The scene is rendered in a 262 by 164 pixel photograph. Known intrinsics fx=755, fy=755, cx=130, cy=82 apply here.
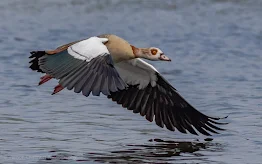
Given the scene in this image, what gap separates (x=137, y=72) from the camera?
9.34 m

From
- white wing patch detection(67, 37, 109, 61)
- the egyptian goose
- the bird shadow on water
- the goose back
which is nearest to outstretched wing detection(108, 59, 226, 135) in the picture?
the egyptian goose

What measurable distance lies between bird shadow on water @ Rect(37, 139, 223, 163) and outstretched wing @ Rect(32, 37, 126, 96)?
0.70m

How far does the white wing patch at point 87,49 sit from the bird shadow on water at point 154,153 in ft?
3.43

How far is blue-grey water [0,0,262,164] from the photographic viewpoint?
26.3 feet

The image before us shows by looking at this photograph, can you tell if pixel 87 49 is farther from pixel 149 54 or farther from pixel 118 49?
pixel 149 54

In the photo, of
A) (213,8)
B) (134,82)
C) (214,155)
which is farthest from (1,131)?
(213,8)

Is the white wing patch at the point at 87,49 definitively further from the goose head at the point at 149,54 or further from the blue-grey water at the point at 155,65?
the blue-grey water at the point at 155,65

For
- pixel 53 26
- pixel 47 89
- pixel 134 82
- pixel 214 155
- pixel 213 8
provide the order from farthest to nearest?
pixel 213 8 → pixel 53 26 → pixel 47 89 → pixel 134 82 → pixel 214 155

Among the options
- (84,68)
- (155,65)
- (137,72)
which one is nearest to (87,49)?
(84,68)

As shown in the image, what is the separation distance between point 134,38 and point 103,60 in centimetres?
825

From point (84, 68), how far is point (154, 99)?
1.74 meters

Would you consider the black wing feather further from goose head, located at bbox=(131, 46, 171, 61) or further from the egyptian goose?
goose head, located at bbox=(131, 46, 171, 61)

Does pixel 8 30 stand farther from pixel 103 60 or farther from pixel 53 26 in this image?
pixel 103 60

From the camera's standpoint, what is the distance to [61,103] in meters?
10.4
